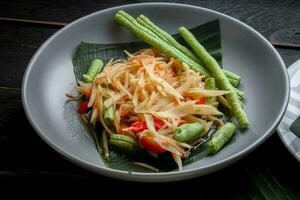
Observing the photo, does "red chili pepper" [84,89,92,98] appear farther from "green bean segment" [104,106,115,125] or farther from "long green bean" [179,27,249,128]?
"long green bean" [179,27,249,128]

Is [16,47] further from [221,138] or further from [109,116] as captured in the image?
[221,138]

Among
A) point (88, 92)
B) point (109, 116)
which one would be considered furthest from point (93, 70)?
point (109, 116)

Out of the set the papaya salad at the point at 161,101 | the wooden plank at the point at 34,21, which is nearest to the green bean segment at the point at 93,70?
the papaya salad at the point at 161,101

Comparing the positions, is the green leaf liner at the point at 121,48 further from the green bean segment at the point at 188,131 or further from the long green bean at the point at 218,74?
the green bean segment at the point at 188,131

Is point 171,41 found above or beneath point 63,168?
above

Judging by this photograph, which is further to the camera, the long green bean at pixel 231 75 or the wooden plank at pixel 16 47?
the wooden plank at pixel 16 47

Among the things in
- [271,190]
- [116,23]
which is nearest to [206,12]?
[116,23]
